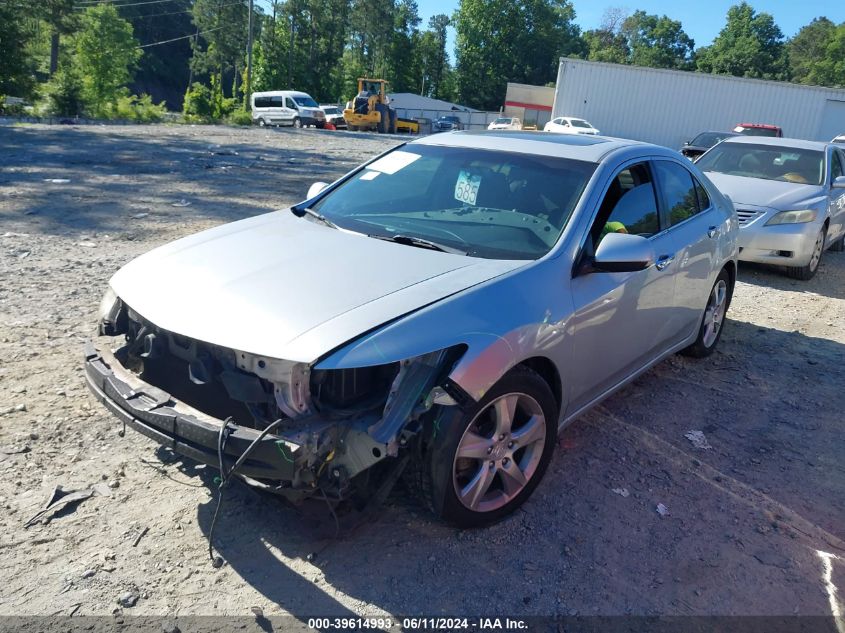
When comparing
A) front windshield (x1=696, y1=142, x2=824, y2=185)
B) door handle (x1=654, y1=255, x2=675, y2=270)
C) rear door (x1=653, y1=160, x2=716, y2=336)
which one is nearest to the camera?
door handle (x1=654, y1=255, x2=675, y2=270)

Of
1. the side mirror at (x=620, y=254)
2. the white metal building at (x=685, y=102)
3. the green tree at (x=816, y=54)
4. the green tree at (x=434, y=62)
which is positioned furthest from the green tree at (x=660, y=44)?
the side mirror at (x=620, y=254)

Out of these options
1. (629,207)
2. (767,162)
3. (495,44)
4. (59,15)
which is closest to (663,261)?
(629,207)

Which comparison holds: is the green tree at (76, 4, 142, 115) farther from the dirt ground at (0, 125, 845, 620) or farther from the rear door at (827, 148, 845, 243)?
the dirt ground at (0, 125, 845, 620)

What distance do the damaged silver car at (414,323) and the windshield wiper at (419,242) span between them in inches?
0.7

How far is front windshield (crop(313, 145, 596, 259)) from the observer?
3.61m

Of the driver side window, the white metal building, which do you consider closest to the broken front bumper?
the driver side window

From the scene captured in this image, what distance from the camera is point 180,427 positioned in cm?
273

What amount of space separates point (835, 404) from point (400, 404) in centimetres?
365

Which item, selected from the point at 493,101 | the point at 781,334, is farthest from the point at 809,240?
the point at 493,101

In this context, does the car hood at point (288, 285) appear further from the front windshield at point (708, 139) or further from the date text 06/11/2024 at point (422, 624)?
the front windshield at point (708, 139)

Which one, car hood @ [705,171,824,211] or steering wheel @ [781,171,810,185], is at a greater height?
steering wheel @ [781,171,810,185]

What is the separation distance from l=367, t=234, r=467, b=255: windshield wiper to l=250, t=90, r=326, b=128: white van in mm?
36600

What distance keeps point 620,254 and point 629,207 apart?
29.0 inches

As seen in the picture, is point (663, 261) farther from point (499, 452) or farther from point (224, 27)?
point (224, 27)
